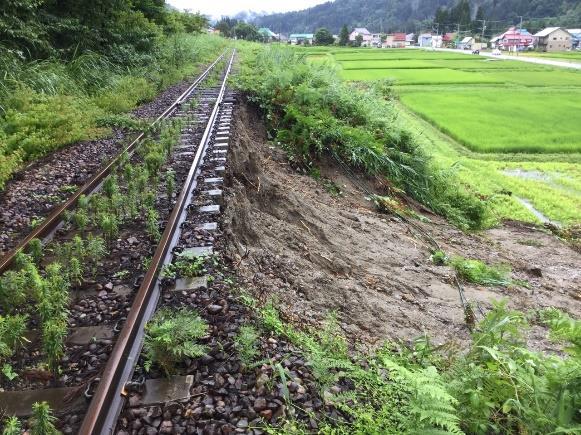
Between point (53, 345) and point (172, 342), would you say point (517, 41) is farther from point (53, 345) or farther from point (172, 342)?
point (53, 345)

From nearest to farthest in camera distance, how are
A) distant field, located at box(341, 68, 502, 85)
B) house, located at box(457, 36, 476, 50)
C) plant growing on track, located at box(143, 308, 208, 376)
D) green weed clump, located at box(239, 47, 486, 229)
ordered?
plant growing on track, located at box(143, 308, 208, 376) → green weed clump, located at box(239, 47, 486, 229) → distant field, located at box(341, 68, 502, 85) → house, located at box(457, 36, 476, 50)

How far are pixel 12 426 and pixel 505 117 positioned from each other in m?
23.7

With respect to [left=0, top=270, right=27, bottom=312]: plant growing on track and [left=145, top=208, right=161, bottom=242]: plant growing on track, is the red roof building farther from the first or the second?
[left=0, top=270, right=27, bottom=312]: plant growing on track

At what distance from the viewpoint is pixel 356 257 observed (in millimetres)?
6375

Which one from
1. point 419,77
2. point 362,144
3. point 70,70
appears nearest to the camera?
point 362,144

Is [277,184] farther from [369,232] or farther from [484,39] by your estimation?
[484,39]

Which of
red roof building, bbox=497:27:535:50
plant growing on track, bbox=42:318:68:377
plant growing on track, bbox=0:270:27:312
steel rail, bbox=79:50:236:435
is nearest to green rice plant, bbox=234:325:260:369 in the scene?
steel rail, bbox=79:50:236:435

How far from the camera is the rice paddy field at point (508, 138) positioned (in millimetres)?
12125

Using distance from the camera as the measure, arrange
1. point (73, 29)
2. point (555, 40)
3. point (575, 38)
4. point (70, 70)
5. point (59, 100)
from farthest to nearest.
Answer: point (575, 38) < point (555, 40) < point (73, 29) < point (70, 70) < point (59, 100)

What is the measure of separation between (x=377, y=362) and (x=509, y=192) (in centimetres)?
1038

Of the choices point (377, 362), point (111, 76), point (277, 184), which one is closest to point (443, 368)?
point (377, 362)

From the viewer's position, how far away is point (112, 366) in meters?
2.94

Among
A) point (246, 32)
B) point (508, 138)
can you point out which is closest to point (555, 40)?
point (246, 32)

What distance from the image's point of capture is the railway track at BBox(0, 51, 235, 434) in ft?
9.43
